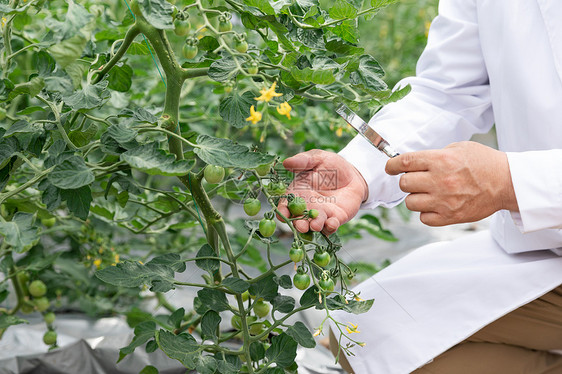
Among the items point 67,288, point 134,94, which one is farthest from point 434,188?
point 67,288

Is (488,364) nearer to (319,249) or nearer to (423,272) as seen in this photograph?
(423,272)

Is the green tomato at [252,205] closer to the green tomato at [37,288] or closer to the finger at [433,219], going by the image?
the finger at [433,219]

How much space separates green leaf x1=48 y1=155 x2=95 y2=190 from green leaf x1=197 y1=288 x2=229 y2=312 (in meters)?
0.25

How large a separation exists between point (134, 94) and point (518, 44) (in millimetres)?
824

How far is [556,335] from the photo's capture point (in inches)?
45.6

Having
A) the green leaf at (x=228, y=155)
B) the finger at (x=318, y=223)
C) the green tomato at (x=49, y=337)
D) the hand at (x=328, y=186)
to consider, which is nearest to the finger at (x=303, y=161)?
the hand at (x=328, y=186)

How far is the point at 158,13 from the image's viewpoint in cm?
66

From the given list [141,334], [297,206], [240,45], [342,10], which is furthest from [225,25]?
[141,334]

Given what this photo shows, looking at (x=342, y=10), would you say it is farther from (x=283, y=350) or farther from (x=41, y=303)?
(x=41, y=303)

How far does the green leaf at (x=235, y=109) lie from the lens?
0.79 metres

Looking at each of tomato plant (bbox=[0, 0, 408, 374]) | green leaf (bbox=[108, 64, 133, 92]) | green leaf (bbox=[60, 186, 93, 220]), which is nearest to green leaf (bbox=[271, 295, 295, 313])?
tomato plant (bbox=[0, 0, 408, 374])

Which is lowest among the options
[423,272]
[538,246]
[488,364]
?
[488,364]

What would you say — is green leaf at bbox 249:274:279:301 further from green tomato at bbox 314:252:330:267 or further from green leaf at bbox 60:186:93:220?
green leaf at bbox 60:186:93:220

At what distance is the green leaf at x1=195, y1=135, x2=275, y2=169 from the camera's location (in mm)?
708
